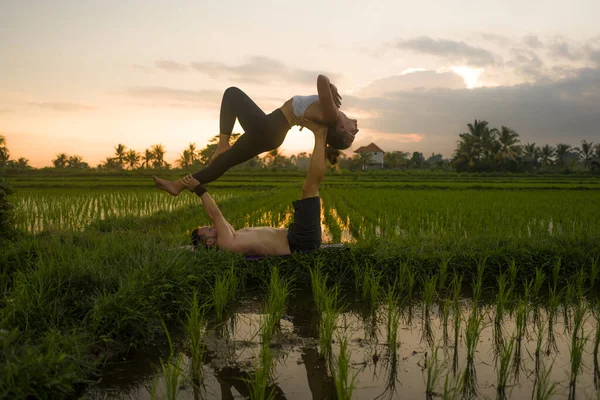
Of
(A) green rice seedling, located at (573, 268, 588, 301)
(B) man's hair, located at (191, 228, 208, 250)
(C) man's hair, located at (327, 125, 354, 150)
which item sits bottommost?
(A) green rice seedling, located at (573, 268, 588, 301)

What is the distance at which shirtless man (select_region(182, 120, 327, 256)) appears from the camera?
3.44 meters

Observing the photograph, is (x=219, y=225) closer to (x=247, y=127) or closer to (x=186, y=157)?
(x=247, y=127)

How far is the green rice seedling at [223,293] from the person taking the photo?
2.74 meters

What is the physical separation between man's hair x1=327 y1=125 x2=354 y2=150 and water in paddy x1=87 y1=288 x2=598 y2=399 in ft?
4.15

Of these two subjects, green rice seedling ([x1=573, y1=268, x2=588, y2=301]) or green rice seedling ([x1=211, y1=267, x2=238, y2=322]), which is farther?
green rice seedling ([x1=573, y1=268, x2=588, y2=301])

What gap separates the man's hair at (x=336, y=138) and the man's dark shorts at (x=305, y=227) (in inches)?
18.0

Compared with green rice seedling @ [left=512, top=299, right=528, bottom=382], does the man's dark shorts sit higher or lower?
higher

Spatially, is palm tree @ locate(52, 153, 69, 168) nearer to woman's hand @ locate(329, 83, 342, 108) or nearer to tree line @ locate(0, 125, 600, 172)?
tree line @ locate(0, 125, 600, 172)

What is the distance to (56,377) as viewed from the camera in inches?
63.6

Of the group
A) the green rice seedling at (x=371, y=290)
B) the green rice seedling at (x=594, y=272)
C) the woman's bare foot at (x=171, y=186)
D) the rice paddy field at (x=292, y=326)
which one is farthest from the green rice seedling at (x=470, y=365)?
the woman's bare foot at (x=171, y=186)

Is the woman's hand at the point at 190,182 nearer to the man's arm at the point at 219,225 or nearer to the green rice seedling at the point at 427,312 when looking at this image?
the man's arm at the point at 219,225

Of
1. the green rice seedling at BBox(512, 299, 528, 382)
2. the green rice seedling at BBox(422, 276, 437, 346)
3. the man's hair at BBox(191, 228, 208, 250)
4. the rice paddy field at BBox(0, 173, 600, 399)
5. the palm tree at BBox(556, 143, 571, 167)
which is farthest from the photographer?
the palm tree at BBox(556, 143, 571, 167)

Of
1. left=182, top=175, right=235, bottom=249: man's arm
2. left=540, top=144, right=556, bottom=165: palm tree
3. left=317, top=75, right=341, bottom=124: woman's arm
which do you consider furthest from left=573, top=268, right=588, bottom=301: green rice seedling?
left=540, top=144, right=556, bottom=165: palm tree

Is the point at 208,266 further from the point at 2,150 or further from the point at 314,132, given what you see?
the point at 2,150
